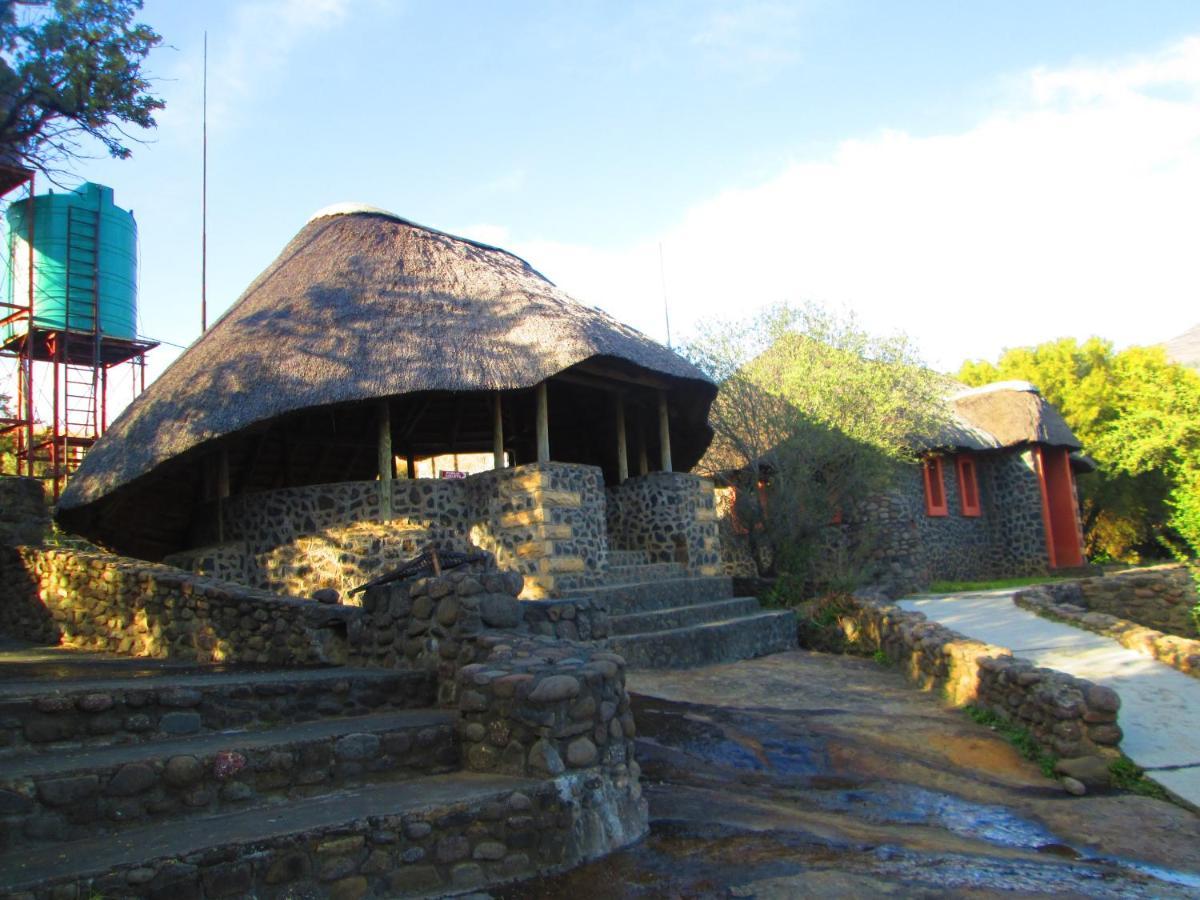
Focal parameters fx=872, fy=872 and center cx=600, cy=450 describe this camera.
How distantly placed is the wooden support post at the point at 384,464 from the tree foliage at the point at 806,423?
6376 mm

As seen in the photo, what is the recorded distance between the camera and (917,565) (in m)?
18.2

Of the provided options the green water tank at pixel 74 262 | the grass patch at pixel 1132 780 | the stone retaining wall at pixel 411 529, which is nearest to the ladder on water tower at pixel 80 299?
the green water tank at pixel 74 262

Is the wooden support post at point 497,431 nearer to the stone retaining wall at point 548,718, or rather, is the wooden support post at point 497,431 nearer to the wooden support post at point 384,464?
the wooden support post at point 384,464

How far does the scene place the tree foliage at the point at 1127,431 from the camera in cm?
1831

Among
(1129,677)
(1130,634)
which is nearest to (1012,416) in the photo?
(1130,634)

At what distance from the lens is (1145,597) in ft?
50.1

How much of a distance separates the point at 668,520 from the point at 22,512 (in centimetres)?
831

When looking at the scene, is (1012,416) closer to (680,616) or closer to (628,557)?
(628,557)

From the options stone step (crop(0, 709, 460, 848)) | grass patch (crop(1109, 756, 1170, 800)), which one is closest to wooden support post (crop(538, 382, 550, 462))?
stone step (crop(0, 709, 460, 848))

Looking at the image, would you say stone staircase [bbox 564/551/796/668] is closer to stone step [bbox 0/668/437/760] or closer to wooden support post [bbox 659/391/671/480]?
wooden support post [bbox 659/391/671/480]

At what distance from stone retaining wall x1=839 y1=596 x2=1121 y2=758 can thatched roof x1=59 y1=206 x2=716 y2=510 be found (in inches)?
186

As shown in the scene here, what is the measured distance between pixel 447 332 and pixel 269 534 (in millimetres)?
3394

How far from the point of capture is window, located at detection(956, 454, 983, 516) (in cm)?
2050

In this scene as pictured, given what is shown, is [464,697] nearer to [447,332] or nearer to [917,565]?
[447,332]
